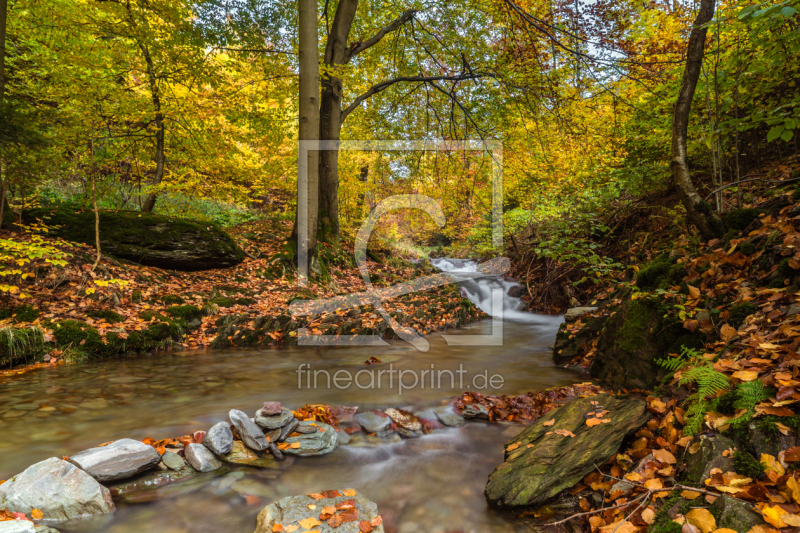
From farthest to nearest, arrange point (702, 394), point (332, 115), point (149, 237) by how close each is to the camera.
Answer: point (332, 115)
point (149, 237)
point (702, 394)

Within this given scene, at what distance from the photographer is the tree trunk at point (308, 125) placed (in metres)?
8.01

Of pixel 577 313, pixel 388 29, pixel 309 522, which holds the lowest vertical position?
pixel 309 522

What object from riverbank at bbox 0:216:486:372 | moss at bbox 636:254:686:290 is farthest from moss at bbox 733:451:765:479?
riverbank at bbox 0:216:486:372

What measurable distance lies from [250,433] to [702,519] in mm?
3089

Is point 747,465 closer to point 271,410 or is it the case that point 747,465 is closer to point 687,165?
point 687,165

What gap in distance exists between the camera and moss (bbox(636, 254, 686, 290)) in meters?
3.98

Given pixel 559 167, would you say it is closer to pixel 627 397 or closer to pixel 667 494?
pixel 627 397

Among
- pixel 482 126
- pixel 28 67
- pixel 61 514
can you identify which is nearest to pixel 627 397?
pixel 61 514

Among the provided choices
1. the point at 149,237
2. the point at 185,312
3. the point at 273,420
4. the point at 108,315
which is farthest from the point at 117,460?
the point at 149,237

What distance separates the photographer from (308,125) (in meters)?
8.48

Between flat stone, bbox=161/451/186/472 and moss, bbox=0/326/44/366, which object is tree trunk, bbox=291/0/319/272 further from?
flat stone, bbox=161/451/186/472

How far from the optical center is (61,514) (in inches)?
86.9

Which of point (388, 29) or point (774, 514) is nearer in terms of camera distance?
point (774, 514)

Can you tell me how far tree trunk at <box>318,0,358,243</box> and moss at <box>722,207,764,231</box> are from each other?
9.00 metres
